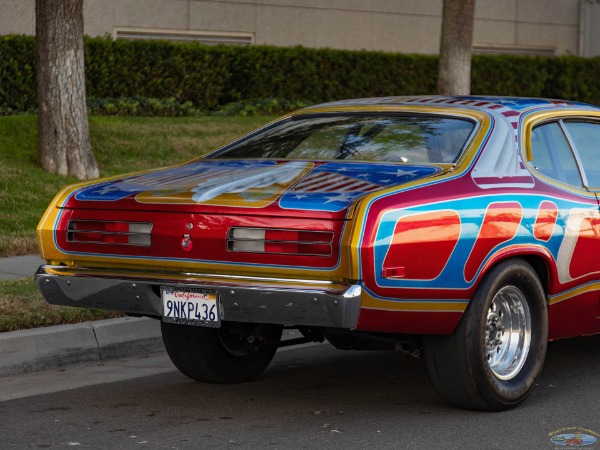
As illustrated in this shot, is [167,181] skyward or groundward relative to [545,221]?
skyward

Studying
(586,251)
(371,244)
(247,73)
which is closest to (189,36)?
(247,73)

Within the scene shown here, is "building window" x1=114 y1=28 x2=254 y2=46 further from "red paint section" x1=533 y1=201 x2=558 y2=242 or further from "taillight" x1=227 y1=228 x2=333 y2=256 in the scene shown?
"taillight" x1=227 y1=228 x2=333 y2=256

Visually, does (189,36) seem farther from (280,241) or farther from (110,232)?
(280,241)

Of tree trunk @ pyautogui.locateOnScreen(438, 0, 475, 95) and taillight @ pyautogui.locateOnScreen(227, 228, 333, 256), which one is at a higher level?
tree trunk @ pyautogui.locateOnScreen(438, 0, 475, 95)

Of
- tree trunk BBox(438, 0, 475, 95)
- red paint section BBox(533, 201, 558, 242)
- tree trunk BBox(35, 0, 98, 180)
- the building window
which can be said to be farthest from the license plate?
the building window

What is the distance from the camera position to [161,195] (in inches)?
231

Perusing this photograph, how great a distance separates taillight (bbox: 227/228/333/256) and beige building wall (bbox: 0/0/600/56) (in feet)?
44.3

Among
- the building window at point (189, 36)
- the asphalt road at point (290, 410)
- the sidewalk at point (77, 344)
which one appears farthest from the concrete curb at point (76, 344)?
the building window at point (189, 36)

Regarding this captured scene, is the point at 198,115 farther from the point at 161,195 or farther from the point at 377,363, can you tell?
the point at 161,195

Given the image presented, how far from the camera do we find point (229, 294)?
5.55 meters

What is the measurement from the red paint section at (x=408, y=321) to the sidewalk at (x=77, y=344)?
2.62 meters

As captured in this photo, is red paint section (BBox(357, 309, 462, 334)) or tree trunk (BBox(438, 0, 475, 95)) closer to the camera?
red paint section (BBox(357, 309, 462, 334))

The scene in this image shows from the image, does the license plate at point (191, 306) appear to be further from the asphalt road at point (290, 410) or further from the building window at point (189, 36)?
the building window at point (189, 36)

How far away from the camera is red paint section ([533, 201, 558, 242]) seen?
6.11 meters
